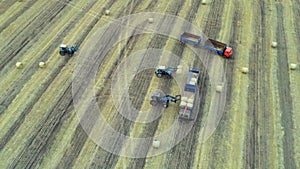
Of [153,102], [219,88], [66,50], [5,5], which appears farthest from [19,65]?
[219,88]

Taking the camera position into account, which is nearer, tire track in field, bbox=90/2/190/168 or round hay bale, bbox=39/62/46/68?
tire track in field, bbox=90/2/190/168

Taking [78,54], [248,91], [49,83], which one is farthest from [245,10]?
[49,83]

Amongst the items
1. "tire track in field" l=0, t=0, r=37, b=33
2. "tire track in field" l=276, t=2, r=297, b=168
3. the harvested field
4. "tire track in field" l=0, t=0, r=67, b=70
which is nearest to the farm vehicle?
the harvested field

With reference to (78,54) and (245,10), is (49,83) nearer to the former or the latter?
(78,54)

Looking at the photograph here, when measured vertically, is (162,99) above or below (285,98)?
above

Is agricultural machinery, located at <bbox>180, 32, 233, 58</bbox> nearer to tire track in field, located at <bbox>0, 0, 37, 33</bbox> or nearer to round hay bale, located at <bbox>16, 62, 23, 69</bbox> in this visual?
round hay bale, located at <bbox>16, 62, 23, 69</bbox>

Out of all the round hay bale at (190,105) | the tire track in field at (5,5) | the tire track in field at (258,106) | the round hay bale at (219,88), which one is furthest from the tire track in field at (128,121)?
the tire track in field at (5,5)

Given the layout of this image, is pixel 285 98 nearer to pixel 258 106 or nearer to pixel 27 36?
pixel 258 106
